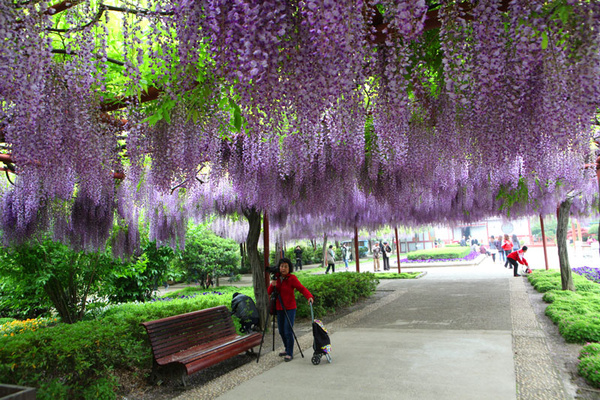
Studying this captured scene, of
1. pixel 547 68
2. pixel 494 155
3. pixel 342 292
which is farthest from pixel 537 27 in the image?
pixel 342 292

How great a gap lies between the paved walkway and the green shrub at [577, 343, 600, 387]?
0.81 ft

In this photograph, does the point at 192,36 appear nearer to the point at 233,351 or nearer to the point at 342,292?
the point at 233,351

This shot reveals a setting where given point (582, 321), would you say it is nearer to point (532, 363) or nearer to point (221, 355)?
point (532, 363)

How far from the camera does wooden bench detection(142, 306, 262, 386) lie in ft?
14.3

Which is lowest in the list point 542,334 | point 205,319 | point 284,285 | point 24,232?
point 542,334

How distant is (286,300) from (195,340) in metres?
1.24

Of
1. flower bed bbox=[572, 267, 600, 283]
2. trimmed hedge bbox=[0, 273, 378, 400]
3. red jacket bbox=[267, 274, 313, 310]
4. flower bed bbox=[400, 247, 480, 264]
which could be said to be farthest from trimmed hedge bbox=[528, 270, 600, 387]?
flower bed bbox=[400, 247, 480, 264]

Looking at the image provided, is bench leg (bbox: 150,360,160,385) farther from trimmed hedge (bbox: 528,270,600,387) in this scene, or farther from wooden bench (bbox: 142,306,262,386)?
trimmed hedge (bbox: 528,270,600,387)

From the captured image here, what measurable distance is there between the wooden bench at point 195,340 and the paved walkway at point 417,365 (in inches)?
10.1

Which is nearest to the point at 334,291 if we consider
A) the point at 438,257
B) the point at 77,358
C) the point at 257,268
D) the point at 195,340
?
the point at 257,268

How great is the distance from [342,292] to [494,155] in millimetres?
6569

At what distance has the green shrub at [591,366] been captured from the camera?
12.6 ft

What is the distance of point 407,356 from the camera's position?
4.90 m

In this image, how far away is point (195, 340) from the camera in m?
5.01
